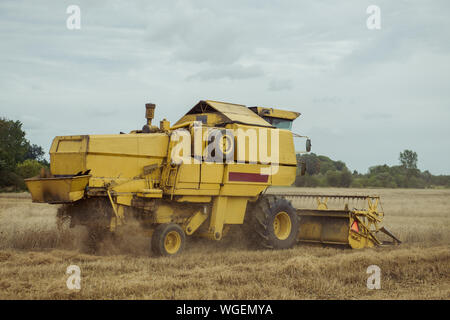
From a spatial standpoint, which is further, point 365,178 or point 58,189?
point 365,178

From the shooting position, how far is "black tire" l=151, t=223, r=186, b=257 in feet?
32.4

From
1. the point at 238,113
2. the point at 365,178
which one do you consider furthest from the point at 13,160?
the point at 365,178

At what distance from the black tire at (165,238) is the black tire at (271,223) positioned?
2.36 meters

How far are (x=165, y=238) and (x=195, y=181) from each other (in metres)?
1.35

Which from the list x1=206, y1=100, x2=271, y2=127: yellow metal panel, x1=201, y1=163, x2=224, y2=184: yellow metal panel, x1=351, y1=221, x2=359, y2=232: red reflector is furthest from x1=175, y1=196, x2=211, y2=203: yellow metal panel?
x1=351, y1=221, x2=359, y2=232: red reflector

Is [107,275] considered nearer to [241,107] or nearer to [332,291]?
[332,291]

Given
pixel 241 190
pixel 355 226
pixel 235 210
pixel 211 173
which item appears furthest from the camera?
pixel 355 226

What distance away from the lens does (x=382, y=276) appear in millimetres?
8844

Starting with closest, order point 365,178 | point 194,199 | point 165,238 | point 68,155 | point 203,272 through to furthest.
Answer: point 203,272
point 68,155
point 165,238
point 194,199
point 365,178

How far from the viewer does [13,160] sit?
39.9 metres

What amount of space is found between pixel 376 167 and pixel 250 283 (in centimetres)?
6576

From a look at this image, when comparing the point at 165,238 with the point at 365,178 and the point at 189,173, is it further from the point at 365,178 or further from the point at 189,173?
the point at 365,178

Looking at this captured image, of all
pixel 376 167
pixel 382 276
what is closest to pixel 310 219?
pixel 382 276

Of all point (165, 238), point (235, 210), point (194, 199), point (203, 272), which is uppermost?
point (194, 199)
